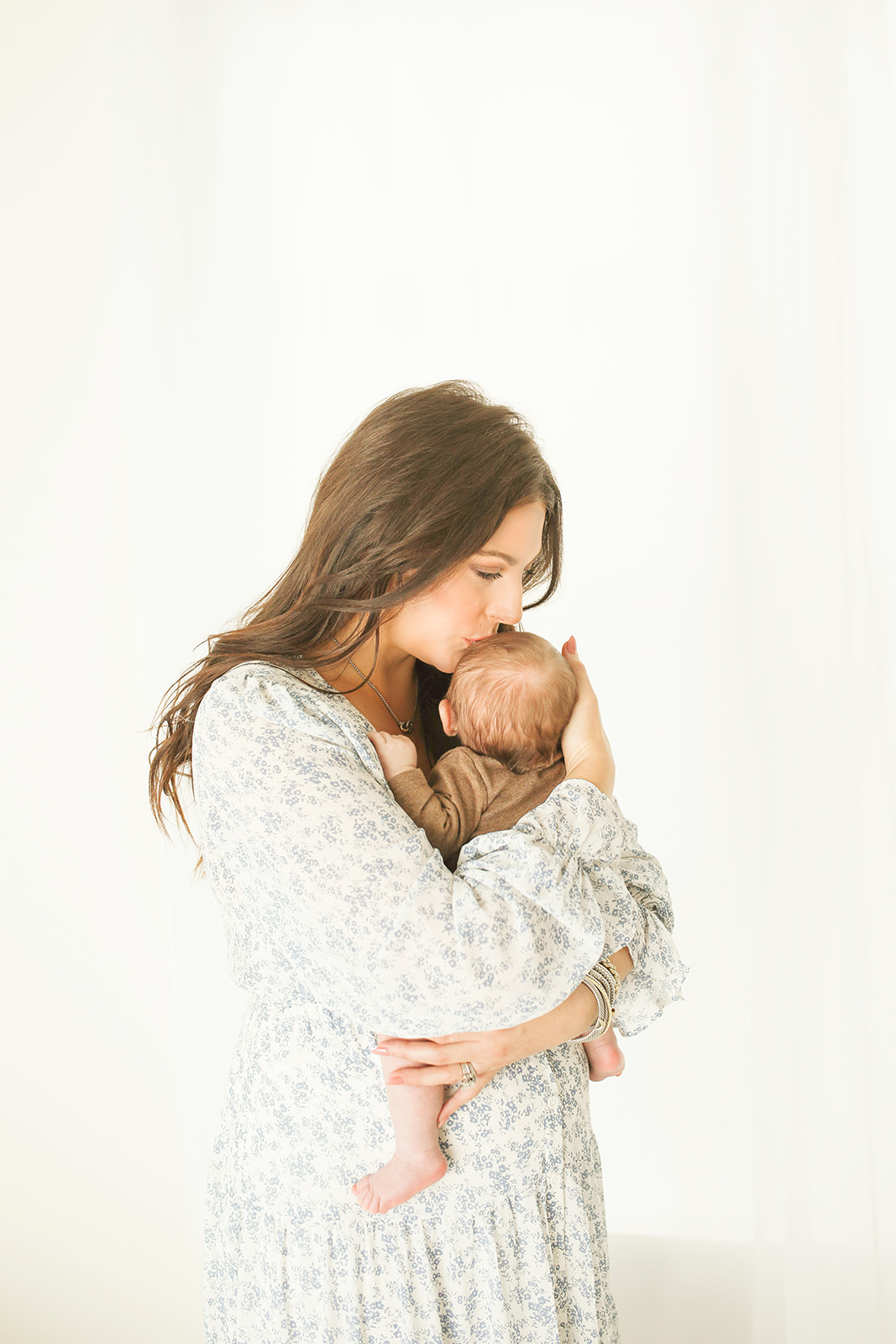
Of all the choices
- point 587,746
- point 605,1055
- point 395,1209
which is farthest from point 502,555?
point 395,1209

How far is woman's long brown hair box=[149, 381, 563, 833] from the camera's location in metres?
1.36

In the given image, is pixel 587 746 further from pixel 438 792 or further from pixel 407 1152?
pixel 407 1152

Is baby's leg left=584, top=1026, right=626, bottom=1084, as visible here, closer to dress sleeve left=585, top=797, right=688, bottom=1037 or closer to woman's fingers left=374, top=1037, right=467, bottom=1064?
dress sleeve left=585, top=797, right=688, bottom=1037

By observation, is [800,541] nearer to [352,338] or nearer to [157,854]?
[352,338]

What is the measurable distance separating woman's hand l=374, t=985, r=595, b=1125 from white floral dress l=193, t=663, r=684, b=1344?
0.05 metres

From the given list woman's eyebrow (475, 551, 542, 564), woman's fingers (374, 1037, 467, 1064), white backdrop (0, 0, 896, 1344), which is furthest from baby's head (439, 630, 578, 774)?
white backdrop (0, 0, 896, 1344)

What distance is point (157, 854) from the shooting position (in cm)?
249

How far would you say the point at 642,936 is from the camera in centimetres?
139

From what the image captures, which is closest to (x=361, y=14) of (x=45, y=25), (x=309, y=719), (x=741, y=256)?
(x=45, y=25)

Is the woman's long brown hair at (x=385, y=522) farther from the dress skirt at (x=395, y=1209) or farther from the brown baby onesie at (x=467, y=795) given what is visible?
the dress skirt at (x=395, y=1209)

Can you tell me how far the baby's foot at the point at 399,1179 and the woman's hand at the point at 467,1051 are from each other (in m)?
0.05

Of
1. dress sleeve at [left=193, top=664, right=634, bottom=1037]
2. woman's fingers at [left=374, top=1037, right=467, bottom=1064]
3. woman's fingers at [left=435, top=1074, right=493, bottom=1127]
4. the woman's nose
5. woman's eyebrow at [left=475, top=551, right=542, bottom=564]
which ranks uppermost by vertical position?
woman's eyebrow at [left=475, top=551, right=542, bottom=564]

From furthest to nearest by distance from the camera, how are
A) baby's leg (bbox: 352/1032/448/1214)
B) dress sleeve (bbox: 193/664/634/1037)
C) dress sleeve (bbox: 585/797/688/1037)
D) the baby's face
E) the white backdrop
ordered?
the white backdrop → the baby's face → dress sleeve (bbox: 585/797/688/1037) → baby's leg (bbox: 352/1032/448/1214) → dress sleeve (bbox: 193/664/634/1037)

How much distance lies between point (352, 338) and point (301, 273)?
20cm
